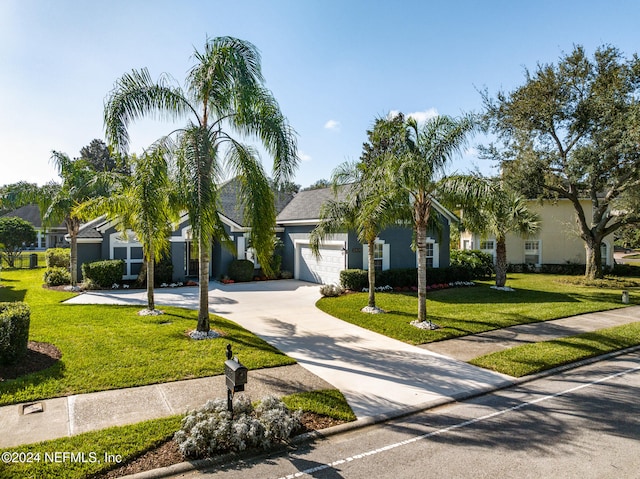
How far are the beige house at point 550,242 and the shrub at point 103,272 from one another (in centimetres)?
2304

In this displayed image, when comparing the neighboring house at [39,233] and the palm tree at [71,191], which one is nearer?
the palm tree at [71,191]

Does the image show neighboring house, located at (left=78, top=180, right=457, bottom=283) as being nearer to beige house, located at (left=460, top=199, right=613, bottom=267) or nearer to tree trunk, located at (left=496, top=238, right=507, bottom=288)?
tree trunk, located at (left=496, top=238, right=507, bottom=288)

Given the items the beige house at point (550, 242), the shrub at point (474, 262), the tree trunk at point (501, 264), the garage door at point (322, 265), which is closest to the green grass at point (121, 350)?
the garage door at point (322, 265)

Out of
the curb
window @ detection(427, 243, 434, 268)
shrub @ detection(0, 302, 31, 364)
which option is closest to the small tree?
shrub @ detection(0, 302, 31, 364)

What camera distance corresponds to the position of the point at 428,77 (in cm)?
1398

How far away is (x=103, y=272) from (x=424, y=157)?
1431 cm

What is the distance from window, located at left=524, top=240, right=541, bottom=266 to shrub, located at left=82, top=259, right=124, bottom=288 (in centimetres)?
2720

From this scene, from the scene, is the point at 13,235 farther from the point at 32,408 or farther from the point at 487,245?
the point at 487,245

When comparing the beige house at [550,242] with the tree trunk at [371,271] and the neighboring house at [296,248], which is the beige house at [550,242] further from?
the tree trunk at [371,271]

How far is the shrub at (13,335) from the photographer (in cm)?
707

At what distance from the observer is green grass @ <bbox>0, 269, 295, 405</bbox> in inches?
265

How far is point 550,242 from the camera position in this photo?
28.7 meters

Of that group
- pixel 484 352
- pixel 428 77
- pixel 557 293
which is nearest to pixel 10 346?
pixel 484 352

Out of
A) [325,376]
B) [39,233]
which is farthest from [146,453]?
[39,233]
